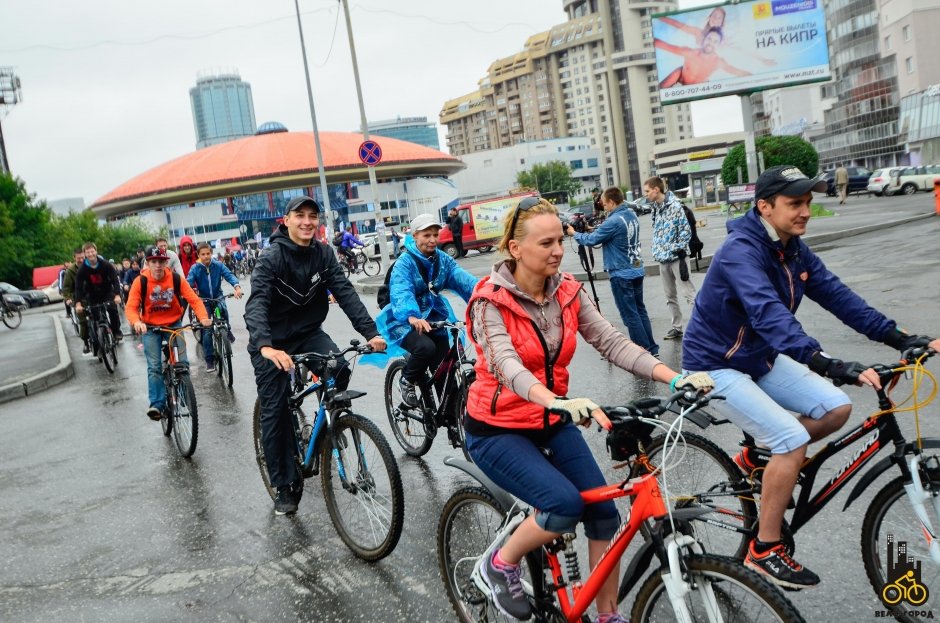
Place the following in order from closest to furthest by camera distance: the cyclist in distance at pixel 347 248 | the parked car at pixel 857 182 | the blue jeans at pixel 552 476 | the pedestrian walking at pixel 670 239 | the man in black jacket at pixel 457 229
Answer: the blue jeans at pixel 552 476 → the pedestrian walking at pixel 670 239 → the cyclist in distance at pixel 347 248 → the man in black jacket at pixel 457 229 → the parked car at pixel 857 182

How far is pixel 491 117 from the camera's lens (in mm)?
193000

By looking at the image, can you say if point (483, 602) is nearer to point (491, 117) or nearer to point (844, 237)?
point (844, 237)

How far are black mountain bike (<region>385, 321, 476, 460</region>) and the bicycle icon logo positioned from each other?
9.68ft

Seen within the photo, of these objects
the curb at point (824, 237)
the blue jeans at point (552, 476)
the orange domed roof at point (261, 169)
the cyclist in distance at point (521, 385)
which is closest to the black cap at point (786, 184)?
the cyclist in distance at point (521, 385)

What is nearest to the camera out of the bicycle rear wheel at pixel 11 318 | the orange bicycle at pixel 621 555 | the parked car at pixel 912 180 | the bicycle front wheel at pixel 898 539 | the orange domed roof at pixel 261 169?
the orange bicycle at pixel 621 555

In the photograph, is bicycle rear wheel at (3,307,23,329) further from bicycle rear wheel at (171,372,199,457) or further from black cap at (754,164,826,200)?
black cap at (754,164,826,200)

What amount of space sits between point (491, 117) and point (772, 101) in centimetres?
7970

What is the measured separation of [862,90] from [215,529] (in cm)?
8866

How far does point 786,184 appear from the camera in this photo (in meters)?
3.40

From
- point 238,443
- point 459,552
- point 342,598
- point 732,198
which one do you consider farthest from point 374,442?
point 732,198

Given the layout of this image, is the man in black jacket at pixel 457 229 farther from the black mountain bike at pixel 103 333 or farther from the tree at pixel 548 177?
the tree at pixel 548 177

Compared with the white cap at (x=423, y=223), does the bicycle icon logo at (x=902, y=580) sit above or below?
below

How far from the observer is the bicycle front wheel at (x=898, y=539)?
3002 mm

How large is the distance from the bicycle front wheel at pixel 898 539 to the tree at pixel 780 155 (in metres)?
36.6
